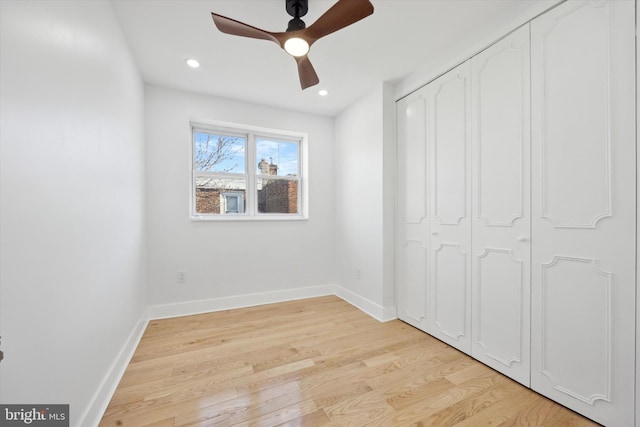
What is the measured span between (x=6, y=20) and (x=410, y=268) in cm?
281

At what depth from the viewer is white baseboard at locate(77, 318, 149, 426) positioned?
1290 millimetres

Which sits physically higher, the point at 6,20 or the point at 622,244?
the point at 6,20

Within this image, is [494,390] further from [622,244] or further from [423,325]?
[622,244]

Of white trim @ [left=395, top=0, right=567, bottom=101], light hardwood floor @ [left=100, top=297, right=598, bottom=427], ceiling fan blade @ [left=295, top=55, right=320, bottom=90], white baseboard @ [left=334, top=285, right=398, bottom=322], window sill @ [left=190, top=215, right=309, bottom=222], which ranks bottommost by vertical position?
light hardwood floor @ [left=100, top=297, right=598, bottom=427]

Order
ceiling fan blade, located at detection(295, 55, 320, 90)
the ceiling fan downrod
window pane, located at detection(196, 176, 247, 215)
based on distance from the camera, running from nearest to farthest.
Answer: the ceiling fan downrod < ceiling fan blade, located at detection(295, 55, 320, 90) < window pane, located at detection(196, 176, 247, 215)

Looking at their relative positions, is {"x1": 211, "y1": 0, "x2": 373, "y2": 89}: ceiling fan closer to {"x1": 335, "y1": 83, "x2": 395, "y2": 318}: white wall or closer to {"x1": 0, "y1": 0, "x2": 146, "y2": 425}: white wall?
{"x1": 0, "y1": 0, "x2": 146, "y2": 425}: white wall

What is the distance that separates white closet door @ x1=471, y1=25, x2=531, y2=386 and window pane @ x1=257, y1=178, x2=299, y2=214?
221 cm

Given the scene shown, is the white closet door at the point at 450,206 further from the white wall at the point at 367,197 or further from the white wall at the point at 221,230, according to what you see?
the white wall at the point at 221,230

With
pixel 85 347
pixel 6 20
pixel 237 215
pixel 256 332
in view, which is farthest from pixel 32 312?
pixel 237 215

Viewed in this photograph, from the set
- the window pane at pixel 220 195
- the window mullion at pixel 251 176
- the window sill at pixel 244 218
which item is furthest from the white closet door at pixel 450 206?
the window pane at pixel 220 195

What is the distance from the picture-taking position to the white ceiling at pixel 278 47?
1688mm

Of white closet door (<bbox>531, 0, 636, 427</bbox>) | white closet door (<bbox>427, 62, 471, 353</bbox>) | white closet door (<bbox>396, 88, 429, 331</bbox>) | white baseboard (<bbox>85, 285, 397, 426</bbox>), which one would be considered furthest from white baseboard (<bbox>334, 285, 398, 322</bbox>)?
white closet door (<bbox>531, 0, 636, 427</bbox>)

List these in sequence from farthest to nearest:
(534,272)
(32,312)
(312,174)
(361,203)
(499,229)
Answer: (312,174), (361,203), (499,229), (534,272), (32,312)

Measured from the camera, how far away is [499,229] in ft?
5.87
